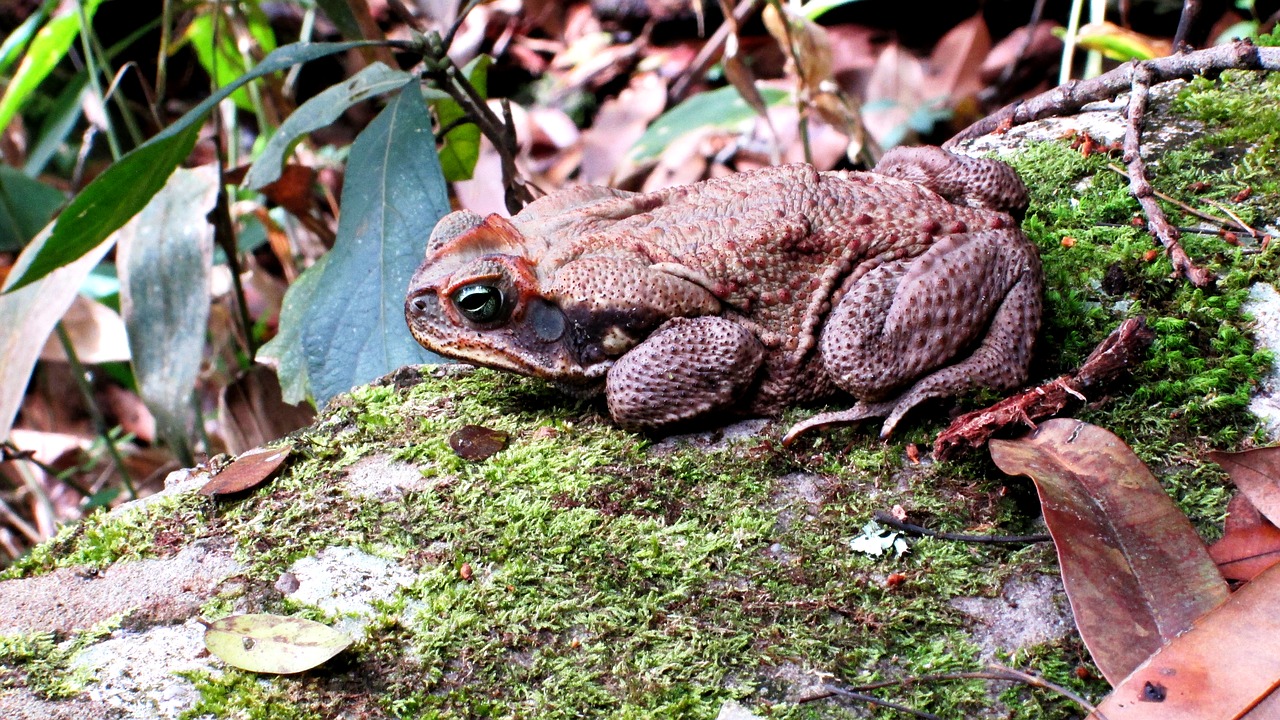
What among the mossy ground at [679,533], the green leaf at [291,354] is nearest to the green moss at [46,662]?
the mossy ground at [679,533]

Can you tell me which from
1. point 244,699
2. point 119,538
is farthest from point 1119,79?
point 119,538

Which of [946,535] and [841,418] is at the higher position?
[841,418]

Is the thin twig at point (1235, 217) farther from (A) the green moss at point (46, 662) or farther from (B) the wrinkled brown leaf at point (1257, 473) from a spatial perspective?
(A) the green moss at point (46, 662)

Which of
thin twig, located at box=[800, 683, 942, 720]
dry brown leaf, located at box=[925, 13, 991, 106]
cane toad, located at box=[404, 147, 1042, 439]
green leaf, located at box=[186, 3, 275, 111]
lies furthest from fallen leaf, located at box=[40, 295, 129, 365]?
dry brown leaf, located at box=[925, 13, 991, 106]

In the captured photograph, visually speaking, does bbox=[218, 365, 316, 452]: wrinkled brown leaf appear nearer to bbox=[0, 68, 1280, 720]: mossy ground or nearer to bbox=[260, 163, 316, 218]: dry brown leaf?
bbox=[260, 163, 316, 218]: dry brown leaf

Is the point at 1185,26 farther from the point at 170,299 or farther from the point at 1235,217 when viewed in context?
the point at 170,299

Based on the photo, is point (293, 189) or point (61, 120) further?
point (61, 120)
